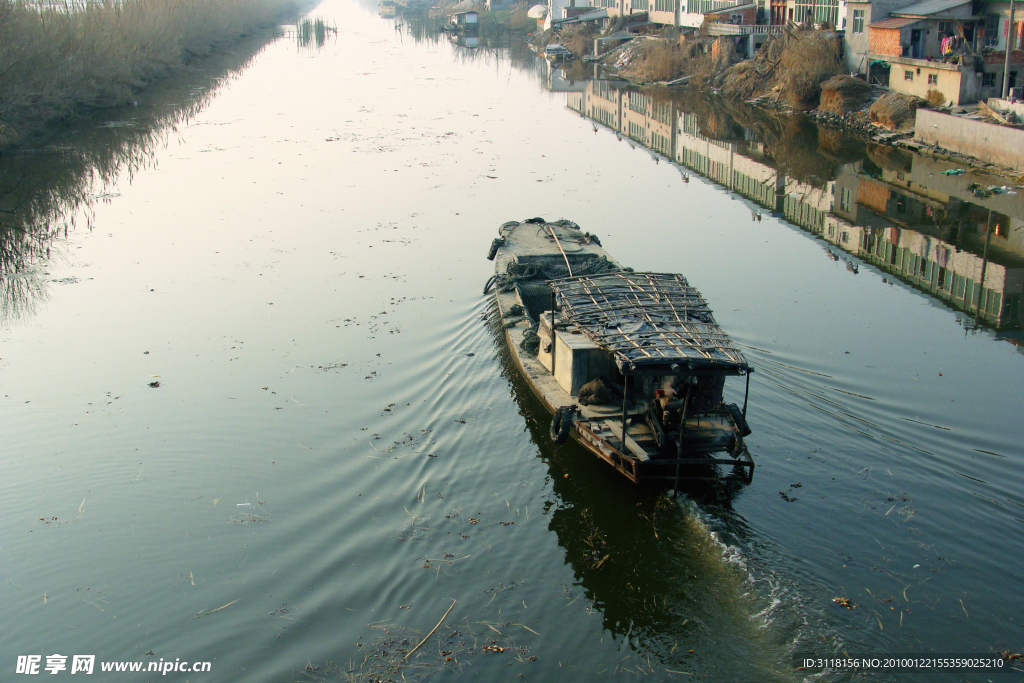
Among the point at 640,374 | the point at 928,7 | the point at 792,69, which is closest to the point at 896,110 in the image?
the point at 928,7

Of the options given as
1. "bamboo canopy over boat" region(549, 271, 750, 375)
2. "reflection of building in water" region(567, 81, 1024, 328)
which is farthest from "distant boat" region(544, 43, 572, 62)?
"bamboo canopy over boat" region(549, 271, 750, 375)

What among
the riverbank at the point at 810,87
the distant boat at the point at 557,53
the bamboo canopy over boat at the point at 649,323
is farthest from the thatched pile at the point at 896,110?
the distant boat at the point at 557,53

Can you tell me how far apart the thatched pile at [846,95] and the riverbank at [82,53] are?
32818mm

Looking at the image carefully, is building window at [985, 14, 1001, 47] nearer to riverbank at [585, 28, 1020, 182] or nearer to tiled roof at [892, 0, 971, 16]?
tiled roof at [892, 0, 971, 16]

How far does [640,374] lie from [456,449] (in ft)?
9.76

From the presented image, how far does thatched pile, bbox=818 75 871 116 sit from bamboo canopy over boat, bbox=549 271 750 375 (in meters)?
28.3

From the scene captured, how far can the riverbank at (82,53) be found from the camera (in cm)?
3020

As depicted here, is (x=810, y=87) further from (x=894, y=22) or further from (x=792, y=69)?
(x=894, y=22)

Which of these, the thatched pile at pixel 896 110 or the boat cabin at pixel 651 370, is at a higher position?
the thatched pile at pixel 896 110

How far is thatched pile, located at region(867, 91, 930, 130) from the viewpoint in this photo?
33.1 metres

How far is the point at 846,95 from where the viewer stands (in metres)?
37.1

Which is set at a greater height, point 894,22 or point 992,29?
point 894,22

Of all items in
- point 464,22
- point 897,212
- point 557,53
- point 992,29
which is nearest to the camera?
point 897,212

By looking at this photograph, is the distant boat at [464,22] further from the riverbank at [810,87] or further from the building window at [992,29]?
the building window at [992,29]
